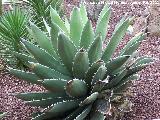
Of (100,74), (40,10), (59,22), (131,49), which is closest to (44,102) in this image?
(100,74)

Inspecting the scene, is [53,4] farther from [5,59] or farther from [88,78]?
[88,78]

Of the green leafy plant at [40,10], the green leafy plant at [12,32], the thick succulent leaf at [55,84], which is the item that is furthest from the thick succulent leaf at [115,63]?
the green leafy plant at [40,10]

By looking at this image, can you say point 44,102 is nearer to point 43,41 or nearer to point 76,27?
point 43,41

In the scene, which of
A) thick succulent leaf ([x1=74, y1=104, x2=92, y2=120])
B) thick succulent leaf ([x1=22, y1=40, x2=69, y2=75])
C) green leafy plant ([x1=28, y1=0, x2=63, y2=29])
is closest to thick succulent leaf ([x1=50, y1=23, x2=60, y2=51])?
thick succulent leaf ([x1=22, y1=40, x2=69, y2=75])

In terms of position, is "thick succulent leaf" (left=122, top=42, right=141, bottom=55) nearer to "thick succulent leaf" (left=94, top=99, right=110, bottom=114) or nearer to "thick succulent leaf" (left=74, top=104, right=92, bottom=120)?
"thick succulent leaf" (left=94, top=99, right=110, bottom=114)

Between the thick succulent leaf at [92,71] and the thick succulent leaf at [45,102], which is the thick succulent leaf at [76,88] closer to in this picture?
the thick succulent leaf at [92,71]

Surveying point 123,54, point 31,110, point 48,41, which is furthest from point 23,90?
point 123,54
